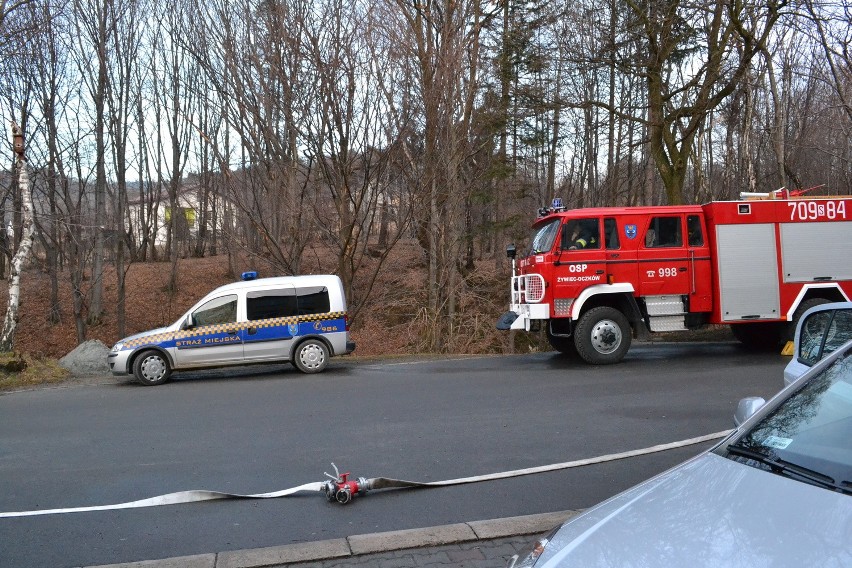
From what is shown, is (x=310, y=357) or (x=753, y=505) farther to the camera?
(x=310, y=357)

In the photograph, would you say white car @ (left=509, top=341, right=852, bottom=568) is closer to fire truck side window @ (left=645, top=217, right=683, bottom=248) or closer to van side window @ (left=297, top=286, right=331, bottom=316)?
fire truck side window @ (left=645, top=217, right=683, bottom=248)

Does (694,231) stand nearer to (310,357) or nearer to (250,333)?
(310,357)

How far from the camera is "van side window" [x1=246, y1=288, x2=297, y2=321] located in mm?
14633

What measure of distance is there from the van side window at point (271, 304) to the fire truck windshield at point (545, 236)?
4675 mm

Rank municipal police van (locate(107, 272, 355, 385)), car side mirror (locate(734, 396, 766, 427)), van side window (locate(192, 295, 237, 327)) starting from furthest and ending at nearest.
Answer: van side window (locate(192, 295, 237, 327)) < municipal police van (locate(107, 272, 355, 385)) < car side mirror (locate(734, 396, 766, 427))

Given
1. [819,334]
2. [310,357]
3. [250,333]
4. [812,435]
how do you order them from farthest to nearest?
[310,357] < [250,333] < [819,334] < [812,435]

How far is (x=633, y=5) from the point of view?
20.0 m

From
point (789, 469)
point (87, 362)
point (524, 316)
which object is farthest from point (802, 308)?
point (87, 362)

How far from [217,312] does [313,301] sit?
1.80 m

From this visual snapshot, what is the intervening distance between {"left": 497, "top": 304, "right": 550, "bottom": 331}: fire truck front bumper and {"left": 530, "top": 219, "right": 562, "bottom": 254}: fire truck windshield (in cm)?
102

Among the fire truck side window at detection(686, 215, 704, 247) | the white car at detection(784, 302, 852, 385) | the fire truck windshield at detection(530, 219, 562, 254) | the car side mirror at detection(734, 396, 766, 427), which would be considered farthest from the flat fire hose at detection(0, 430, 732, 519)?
the fire truck side window at detection(686, 215, 704, 247)

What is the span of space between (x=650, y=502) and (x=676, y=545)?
1.30 feet

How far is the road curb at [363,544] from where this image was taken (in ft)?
15.8

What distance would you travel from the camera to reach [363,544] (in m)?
5.02
